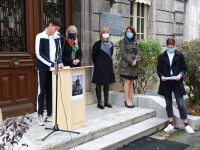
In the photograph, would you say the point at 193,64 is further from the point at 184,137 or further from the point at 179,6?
the point at 179,6

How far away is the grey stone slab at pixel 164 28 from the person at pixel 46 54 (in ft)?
22.2

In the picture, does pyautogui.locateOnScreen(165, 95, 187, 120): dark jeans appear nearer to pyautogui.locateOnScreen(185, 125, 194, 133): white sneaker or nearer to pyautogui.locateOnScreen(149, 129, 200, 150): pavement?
pyautogui.locateOnScreen(185, 125, 194, 133): white sneaker

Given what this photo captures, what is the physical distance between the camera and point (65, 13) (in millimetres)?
7312

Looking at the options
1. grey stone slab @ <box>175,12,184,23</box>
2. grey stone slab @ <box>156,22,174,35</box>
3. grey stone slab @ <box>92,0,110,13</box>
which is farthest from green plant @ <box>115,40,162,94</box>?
grey stone slab @ <box>175,12,184,23</box>

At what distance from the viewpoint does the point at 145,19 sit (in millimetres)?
11078

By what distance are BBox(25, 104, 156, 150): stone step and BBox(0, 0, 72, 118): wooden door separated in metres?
0.53

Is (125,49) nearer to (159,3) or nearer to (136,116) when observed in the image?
(136,116)

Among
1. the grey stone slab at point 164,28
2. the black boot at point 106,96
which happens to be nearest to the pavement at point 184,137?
the black boot at point 106,96

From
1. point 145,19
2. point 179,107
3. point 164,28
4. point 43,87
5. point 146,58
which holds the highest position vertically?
point 145,19

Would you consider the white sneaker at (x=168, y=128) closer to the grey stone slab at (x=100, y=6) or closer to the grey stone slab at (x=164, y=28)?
the grey stone slab at (x=100, y=6)

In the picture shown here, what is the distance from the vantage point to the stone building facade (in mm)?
7477

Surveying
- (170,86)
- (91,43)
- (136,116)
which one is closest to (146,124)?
(136,116)

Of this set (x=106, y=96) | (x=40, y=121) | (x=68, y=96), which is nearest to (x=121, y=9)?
(x=106, y=96)

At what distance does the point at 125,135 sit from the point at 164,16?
24.4ft
